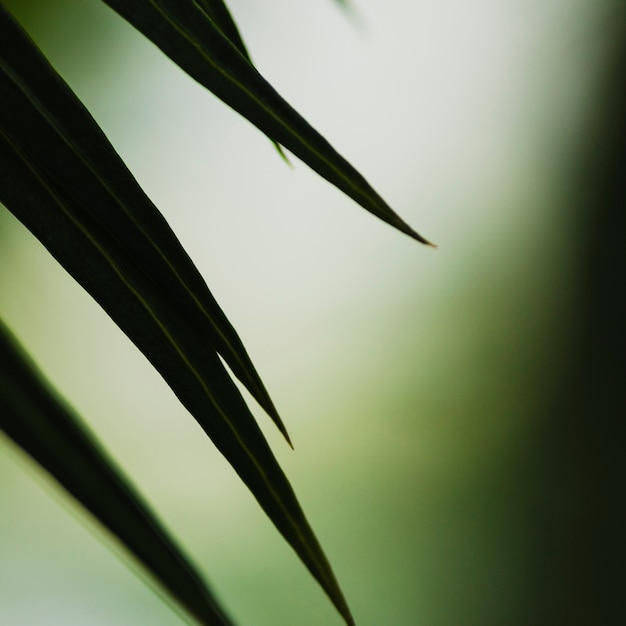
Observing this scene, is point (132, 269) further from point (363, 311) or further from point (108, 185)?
point (363, 311)

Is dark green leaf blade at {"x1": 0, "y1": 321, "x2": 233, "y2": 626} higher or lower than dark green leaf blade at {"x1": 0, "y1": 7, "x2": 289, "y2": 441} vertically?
lower

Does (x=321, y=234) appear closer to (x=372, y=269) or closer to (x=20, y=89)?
(x=372, y=269)

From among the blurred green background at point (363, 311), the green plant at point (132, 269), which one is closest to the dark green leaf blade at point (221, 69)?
the green plant at point (132, 269)

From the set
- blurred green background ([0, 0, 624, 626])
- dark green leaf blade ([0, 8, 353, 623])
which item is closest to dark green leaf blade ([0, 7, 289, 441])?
dark green leaf blade ([0, 8, 353, 623])

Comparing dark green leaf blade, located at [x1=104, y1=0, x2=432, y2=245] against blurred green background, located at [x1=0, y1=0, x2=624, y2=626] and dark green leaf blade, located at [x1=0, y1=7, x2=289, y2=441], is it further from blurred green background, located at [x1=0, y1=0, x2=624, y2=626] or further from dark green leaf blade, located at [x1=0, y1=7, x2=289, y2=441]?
blurred green background, located at [x1=0, y1=0, x2=624, y2=626]

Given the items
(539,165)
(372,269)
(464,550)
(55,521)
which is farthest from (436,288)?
(55,521)

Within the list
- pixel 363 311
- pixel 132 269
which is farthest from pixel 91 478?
pixel 363 311

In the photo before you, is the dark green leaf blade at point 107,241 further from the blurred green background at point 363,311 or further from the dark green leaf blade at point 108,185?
the blurred green background at point 363,311

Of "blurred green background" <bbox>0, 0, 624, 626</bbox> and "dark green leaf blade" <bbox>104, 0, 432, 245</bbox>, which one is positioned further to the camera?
"blurred green background" <bbox>0, 0, 624, 626</bbox>
